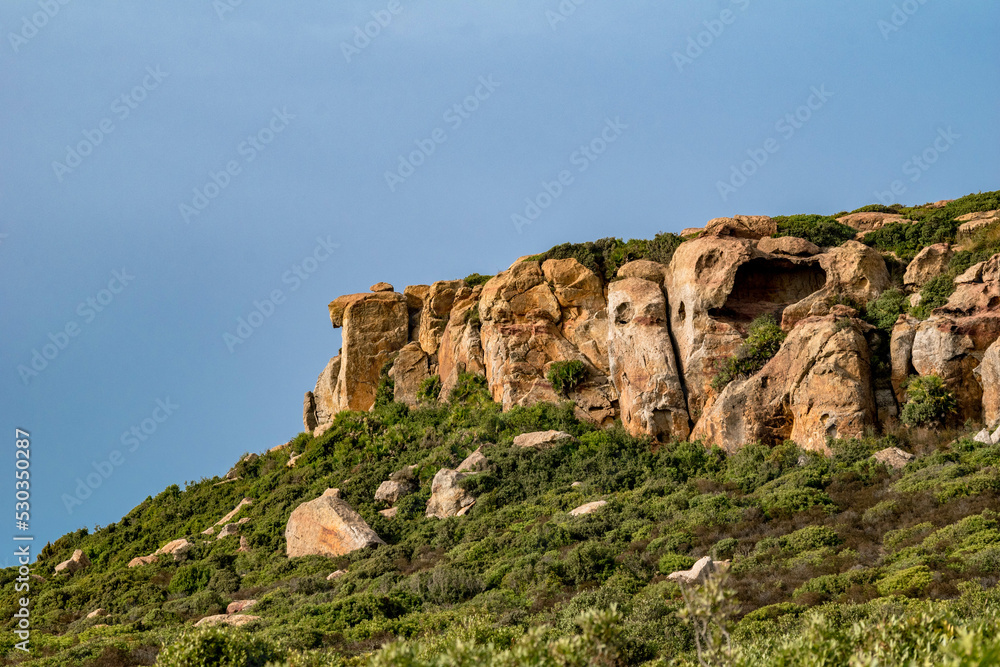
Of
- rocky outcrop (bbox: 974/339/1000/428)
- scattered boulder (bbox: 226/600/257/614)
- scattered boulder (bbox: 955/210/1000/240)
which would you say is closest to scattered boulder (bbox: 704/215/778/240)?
scattered boulder (bbox: 955/210/1000/240)

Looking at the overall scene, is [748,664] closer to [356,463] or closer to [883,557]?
[883,557]

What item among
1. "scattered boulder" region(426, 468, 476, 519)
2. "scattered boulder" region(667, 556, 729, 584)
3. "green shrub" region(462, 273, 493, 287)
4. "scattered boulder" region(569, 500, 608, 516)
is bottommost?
"scattered boulder" region(667, 556, 729, 584)

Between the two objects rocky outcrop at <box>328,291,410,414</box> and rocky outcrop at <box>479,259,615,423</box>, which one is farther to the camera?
rocky outcrop at <box>328,291,410,414</box>

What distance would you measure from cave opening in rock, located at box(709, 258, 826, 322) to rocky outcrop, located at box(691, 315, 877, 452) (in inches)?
185

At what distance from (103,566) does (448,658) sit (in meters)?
36.3


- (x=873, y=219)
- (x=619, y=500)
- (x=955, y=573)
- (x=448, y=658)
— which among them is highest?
(x=873, y=219)

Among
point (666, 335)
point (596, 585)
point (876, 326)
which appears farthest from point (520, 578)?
point (876, 326)

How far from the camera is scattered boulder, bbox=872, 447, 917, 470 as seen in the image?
2646 cm

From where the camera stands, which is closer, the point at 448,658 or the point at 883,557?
the point at 448,658

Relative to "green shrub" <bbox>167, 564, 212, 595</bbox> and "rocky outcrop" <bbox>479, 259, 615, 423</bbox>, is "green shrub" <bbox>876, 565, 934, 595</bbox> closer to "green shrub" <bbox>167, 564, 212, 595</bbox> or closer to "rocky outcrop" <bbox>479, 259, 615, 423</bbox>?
"rocky outcrop" <bbox>479, 259, 615, 423</bbox>

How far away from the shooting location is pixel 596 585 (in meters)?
22.0

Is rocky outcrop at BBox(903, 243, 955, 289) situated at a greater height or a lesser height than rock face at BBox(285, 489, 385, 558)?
greater

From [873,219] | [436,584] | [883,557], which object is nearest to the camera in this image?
[883,557]

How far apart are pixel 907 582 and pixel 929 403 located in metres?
13.5
